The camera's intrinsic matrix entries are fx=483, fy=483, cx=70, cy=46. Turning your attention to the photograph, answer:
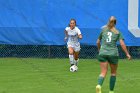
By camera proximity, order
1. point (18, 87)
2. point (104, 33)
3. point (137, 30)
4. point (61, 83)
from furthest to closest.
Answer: point (137, 30) → point (61, 83) → point (18, 87) → point (104, 33)

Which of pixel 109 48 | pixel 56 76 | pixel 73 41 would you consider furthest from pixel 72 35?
pixel 109 48

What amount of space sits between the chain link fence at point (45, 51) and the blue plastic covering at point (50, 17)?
52 centimetres

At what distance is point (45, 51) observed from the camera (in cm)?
1831

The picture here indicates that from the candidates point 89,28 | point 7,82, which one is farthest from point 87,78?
point 89,28

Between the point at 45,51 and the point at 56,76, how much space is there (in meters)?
4.76

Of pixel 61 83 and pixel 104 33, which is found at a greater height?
pixel 104 33

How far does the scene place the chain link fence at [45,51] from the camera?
18.1 m

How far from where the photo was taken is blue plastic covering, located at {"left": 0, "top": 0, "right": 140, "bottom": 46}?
1753cm

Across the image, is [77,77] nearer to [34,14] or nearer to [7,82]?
[7,82]

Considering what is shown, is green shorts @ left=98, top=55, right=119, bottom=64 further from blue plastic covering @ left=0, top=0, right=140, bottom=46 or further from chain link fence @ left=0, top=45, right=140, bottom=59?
chain link fence @ left=0, top=45, right=140, bottom=59

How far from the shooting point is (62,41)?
58.0 feet

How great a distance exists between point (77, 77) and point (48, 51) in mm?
5049

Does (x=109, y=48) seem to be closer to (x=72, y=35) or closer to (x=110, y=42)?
(x=110, y=42)

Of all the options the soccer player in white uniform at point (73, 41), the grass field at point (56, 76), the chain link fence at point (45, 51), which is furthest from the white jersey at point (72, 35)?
the chain link fence at point (45, 51)
